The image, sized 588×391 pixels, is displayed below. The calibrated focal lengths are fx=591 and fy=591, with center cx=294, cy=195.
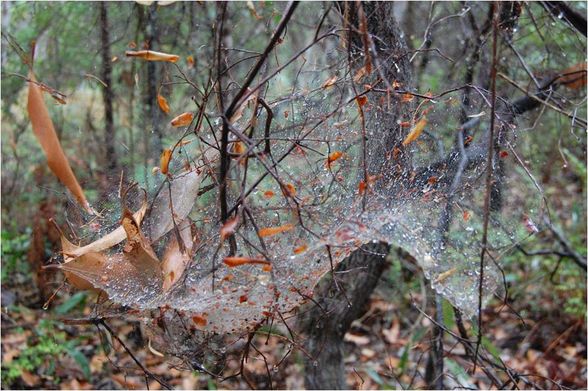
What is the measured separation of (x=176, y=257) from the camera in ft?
5.35

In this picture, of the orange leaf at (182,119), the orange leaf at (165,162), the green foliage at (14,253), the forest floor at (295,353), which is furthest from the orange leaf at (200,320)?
the green foliage at (14,253)

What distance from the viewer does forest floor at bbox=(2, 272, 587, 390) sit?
4051 millimetres

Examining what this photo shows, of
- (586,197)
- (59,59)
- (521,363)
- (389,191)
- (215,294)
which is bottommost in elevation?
(521,363)

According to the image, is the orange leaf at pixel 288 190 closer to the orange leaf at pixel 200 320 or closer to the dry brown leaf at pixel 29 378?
the orange leaf at pixel 200 320

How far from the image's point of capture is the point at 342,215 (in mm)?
1718

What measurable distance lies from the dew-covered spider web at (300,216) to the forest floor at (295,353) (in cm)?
184

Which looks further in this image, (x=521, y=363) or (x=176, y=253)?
(x=521, y=363)

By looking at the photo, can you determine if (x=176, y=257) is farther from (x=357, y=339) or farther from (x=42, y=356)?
(x=357, y=339)

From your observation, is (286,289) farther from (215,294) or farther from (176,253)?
(176,253)

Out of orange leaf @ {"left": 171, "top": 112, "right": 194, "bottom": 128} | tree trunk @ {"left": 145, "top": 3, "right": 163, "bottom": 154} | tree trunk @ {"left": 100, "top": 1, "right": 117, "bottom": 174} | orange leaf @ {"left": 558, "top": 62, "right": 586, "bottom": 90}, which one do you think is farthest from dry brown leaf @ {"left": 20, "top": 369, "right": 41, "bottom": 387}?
orange leaf @ {"left": 558, "top": 62, "right": 586, "bottom": 90}

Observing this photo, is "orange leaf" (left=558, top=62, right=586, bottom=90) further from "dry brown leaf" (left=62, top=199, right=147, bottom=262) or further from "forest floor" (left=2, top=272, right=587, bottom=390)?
"dry brown leaf" (left=62, top=199, right=147, bottom=262)

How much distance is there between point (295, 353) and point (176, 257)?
241 centimetres

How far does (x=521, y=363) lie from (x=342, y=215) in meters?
3.70

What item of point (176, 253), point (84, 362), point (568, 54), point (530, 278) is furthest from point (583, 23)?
point (84, 362)
